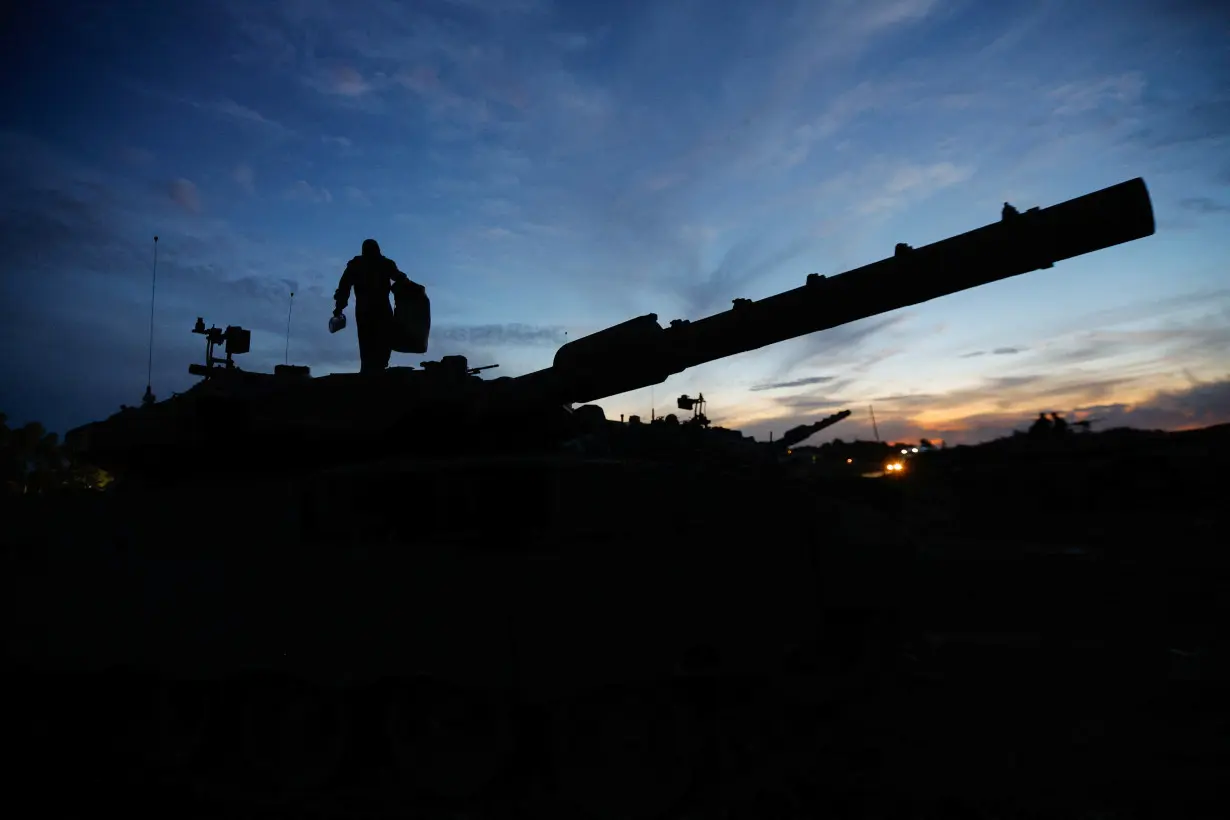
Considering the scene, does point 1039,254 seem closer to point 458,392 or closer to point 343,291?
point 458,392

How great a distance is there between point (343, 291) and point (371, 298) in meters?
0.28

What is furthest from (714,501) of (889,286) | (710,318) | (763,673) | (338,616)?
(338,616)

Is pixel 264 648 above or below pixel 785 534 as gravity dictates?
below

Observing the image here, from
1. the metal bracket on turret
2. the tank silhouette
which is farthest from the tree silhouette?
the metal bracket on turret

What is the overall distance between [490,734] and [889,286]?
4.00 m

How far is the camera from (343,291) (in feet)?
19.9

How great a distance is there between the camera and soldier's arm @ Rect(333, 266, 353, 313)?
6.07 meters

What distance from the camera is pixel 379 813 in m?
4.15

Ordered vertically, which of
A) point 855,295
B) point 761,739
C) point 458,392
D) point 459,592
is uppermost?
point 855,295

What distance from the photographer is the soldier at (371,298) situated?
6.04 metres

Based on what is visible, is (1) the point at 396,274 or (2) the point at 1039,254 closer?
(2) the point at 1039,254

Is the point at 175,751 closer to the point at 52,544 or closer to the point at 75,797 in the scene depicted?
the point at 75,797

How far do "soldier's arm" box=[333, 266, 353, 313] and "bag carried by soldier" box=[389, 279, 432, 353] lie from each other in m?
0.39

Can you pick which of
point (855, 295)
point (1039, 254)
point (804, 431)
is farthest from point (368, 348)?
point (804, 431)
